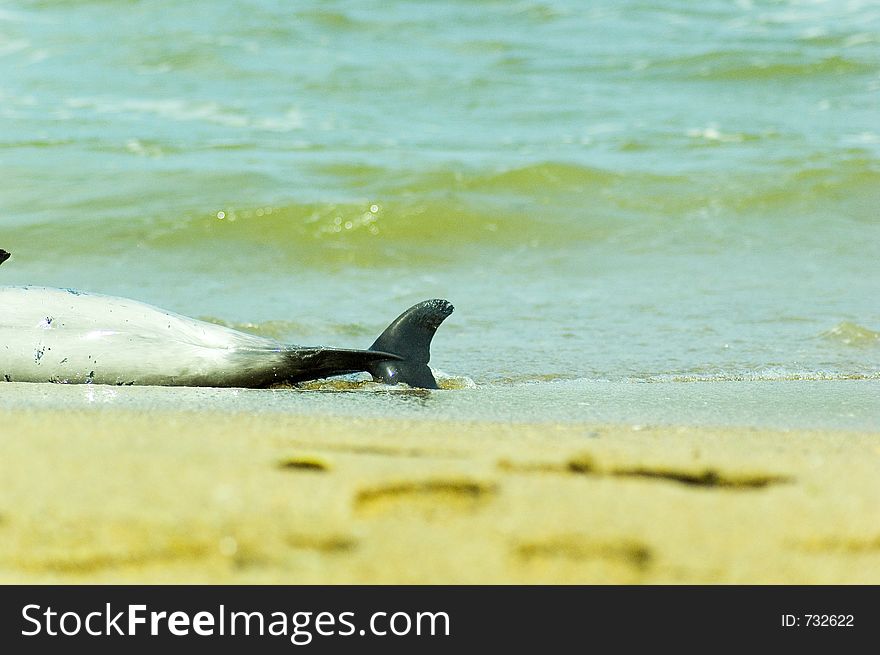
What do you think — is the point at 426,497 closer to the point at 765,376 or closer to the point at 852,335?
the point at 765,376

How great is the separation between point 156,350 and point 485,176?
19.2 ft

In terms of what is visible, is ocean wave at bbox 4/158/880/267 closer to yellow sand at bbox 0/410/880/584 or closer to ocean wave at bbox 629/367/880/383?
ocean wave at bbox 629/367/880/383

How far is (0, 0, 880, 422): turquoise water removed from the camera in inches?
218

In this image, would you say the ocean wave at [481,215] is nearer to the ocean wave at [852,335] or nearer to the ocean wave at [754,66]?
the ocean wave at [852,335]

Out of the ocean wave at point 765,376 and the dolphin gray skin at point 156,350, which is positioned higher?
the dolphin gray skin at point 156,350

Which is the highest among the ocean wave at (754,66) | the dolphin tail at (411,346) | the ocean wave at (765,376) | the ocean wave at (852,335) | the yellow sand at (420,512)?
the ocean wave at (754,66)

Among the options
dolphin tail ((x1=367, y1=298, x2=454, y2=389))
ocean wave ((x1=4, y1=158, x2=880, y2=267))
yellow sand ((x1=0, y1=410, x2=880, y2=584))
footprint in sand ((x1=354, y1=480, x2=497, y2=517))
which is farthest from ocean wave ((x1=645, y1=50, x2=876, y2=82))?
footprint in sand ((x1=354, y1=480, x2=497, y2=517))

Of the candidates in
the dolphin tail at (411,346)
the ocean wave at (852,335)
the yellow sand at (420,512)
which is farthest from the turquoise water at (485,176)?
the yellow sand at (420,512)

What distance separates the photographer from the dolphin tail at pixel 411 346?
13.4 ft

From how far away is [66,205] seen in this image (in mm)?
8766

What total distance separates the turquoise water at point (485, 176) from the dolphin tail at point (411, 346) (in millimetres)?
299

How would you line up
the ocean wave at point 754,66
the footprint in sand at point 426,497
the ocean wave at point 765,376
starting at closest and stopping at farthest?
the footprint in sand at point 426,497
the ocean wave at point 765,376
the ocean wave at point 754,66

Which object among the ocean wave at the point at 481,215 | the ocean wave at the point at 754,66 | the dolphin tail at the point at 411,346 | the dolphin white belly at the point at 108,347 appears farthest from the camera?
the ocean wave at the point at 754,66

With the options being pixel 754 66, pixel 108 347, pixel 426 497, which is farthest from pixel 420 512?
pixel 754 66
